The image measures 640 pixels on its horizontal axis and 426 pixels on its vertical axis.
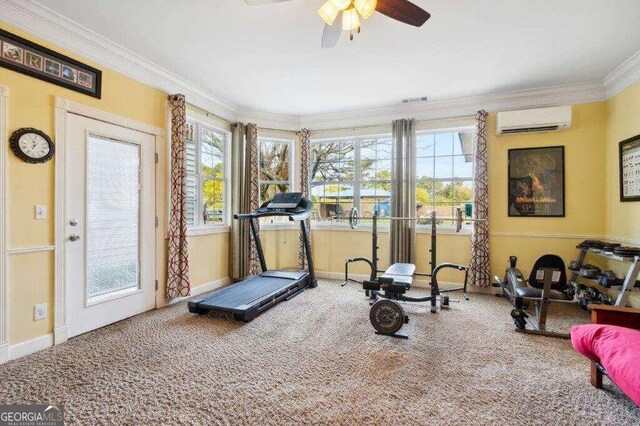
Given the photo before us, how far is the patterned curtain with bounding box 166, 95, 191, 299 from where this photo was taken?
3.74 meters

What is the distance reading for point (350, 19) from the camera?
1.98m

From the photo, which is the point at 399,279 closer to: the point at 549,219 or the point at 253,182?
the point at 549,219

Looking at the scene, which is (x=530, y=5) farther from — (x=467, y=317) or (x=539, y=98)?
(x=467, y=317)

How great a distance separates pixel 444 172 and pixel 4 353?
5396mm

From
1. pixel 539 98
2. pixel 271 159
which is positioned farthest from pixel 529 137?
pixel 271 159

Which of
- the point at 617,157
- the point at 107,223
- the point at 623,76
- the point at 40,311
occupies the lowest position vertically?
the point at 40,311

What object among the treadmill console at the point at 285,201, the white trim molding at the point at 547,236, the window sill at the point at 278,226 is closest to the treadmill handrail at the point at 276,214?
the treadmill console at the point at 285,201

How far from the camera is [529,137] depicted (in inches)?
166

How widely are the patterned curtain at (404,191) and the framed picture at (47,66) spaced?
3.91 metres

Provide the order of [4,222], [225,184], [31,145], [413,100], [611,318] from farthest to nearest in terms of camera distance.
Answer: [225,184] → [413,100] → [31,145] → [4,222] → [611,318]

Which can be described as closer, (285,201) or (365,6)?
(365,6)

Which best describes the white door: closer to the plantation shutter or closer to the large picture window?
the plantation shutter

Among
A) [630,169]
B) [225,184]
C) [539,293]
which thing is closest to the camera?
[539,293]

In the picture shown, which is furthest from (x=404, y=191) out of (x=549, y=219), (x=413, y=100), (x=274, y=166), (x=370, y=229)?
(x=274, y=166)
